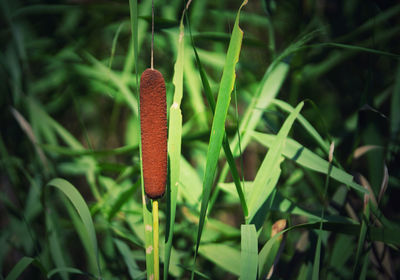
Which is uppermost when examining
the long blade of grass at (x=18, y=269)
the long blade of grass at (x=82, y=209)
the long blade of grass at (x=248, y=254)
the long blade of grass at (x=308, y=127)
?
the long blade of grass at (x=308, y=127)

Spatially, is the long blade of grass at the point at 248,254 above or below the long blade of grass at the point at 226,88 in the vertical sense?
below

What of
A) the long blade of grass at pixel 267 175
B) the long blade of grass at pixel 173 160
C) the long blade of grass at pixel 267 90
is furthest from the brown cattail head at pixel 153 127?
the long blade of grass at pixel 267 90

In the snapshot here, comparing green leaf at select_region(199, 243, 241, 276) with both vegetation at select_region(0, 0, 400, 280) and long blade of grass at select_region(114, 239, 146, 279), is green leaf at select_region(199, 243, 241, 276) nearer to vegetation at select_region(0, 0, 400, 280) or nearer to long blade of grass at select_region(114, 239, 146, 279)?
vegetation at select_region(0, 0, 400, 280)

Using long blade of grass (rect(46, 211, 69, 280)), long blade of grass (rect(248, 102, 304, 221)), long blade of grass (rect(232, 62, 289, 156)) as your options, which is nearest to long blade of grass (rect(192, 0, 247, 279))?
long blade of grass (rect(248, 102, 304, 221))

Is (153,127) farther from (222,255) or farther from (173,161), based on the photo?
(222,255)

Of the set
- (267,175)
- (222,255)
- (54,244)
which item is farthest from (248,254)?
(54,244)

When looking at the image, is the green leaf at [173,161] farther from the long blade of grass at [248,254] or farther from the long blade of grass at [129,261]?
the long blade of grass at [129,261]

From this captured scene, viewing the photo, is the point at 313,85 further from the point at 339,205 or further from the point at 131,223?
the point at 131,223
